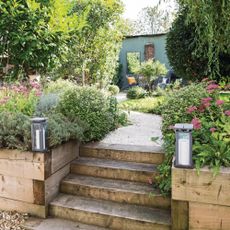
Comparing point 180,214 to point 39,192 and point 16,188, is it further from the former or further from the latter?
point 16,188

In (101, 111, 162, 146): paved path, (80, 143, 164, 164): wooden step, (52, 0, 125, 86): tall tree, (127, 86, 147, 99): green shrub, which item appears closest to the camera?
(80, 143, 164, 164): wooden step

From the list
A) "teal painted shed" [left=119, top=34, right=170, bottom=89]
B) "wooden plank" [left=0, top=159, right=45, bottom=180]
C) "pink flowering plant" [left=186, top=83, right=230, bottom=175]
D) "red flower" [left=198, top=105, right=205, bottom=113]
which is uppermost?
"teal painted shed" [left=119, top=34, right=170, bottom=89]

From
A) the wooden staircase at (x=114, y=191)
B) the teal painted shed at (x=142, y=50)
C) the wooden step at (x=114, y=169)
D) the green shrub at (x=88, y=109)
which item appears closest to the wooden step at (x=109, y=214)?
the wooden staircase at (x=114, y=191)

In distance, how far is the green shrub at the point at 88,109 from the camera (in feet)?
12.1

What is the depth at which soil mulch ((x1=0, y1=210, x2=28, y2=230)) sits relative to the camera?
8.81ft

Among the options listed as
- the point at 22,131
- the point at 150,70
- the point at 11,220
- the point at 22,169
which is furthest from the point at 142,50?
the point at 11,220

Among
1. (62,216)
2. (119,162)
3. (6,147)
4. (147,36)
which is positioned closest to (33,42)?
(6,147)

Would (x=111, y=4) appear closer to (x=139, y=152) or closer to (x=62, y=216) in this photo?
(x=139, y=152)

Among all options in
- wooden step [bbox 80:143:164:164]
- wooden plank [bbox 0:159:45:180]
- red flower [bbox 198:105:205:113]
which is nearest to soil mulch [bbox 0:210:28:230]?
wooden plank [bbox 0:159:45:180]

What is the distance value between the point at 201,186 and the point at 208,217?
0.28 m

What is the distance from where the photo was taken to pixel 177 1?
308cm

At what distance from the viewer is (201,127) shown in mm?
2645

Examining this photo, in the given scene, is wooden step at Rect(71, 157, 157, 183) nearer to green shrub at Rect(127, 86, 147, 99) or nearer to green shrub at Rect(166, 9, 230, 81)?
green shrub at Rect(166, 9, 230, 81)

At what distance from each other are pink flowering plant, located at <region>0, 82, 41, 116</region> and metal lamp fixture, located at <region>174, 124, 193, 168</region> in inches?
85.2
